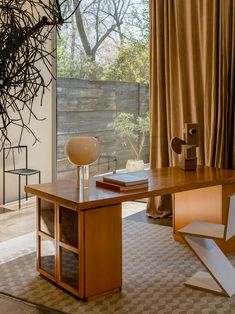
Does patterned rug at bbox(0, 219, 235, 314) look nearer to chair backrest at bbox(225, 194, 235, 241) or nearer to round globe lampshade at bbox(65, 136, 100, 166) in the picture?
chair backrest at bbox(225, 194, 235, 241)

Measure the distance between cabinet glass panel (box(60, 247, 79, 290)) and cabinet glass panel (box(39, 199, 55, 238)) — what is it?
17 centimetres

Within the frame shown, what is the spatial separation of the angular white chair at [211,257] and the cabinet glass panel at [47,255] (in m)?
0.82

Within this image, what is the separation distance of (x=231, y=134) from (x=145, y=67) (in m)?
1.43

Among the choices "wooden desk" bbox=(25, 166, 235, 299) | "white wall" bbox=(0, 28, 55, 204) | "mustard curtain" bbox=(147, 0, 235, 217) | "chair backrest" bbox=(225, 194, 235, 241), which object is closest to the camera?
"chair backrest" bbox=(225, 194, 235, 241)

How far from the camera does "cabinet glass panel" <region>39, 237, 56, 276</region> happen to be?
2.88 metres

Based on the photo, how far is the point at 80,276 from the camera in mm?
2619

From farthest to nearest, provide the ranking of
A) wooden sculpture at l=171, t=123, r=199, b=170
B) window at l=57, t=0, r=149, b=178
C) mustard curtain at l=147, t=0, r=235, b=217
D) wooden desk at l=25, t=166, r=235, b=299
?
window at l=57, t=0, r=149, b=178
mustard curtain at l=147, t=0, r=235, b=217
wooden sculpture at l=171, t=123, r=199, b=170
wooden desk at l=25, t=166, r=235, b=299

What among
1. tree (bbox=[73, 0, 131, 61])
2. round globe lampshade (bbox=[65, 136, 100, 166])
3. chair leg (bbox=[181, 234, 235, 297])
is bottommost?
chair leg (bbox=[181, 234, 235, 297])

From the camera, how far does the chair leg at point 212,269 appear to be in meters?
2.70

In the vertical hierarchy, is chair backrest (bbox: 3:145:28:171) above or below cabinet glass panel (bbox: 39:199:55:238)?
above

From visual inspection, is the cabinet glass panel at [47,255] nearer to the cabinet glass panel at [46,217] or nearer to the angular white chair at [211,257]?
the cabinet glass panel at [46,217]

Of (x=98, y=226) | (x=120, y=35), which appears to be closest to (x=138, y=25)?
(x=120, y=35)

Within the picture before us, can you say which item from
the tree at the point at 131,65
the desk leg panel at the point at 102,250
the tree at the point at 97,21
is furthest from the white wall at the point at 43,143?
the desk leg panel at the point at 102,250

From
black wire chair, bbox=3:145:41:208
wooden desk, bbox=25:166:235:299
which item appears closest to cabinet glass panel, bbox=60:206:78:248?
wooden desk, bbox=25:166:235:299
